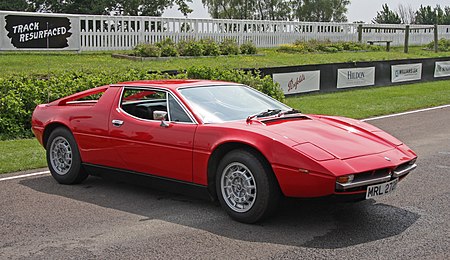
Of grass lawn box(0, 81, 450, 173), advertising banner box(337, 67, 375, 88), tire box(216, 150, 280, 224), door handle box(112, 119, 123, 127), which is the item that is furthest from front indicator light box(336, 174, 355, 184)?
advertising banner box(337, 67, 375, 88)

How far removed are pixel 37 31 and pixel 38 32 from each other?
0.05 metres

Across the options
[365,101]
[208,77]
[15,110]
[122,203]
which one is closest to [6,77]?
[15,110]

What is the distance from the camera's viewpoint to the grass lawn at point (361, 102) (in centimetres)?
1005

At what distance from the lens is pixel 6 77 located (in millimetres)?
12172

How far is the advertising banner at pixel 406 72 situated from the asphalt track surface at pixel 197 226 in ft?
53.0

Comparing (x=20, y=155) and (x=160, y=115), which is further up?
(x=160, y=115)

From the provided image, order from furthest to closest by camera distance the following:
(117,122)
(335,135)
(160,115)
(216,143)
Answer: (117,122) < (160,115) < (335,135) < (216,143)

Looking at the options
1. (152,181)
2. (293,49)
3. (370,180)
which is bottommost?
(152,181)

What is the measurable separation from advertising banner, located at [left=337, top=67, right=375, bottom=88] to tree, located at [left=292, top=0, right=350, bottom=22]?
58104 millimetres

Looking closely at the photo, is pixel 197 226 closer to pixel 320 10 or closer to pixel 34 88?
pixel 34 88

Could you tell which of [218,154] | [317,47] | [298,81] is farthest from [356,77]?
[218,154]

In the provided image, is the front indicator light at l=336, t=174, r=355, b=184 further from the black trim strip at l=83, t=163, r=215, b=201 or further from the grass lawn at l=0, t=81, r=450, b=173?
the grass lawn at l=0, t=81, r=450, b=173

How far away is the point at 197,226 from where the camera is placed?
232 inches

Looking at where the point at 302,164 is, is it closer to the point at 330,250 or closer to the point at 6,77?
the point at 330,250
